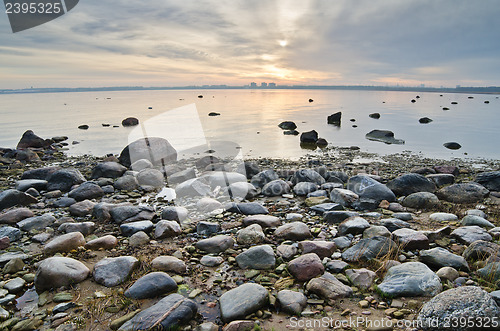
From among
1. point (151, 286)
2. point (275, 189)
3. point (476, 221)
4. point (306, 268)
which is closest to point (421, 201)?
point (476, 221)

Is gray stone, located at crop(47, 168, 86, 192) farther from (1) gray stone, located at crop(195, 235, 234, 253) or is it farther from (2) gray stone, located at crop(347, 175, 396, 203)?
(2) gray stone, located at crop(347, 175, 396, 203)

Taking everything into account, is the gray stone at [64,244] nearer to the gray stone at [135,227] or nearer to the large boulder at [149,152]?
the gray stone at [135,227]

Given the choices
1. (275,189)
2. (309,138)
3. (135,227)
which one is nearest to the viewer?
(135,227)

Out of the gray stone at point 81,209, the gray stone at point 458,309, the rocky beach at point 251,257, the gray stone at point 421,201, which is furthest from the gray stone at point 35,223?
the gray stone at point 421,201

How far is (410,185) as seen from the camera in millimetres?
7680

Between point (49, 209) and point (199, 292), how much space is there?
5040 mm

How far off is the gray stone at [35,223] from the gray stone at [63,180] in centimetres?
245

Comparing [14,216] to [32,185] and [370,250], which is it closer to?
[32,185]

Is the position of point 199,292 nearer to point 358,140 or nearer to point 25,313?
point 25,313

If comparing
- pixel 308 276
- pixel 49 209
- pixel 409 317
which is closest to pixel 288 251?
pixel 308 276

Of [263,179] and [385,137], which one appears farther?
[385,137]

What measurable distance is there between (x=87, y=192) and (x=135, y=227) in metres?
3.03

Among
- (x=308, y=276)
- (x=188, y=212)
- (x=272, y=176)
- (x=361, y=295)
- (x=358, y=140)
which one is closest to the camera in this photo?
(x=361, y=295)

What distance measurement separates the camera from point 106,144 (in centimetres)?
1767
